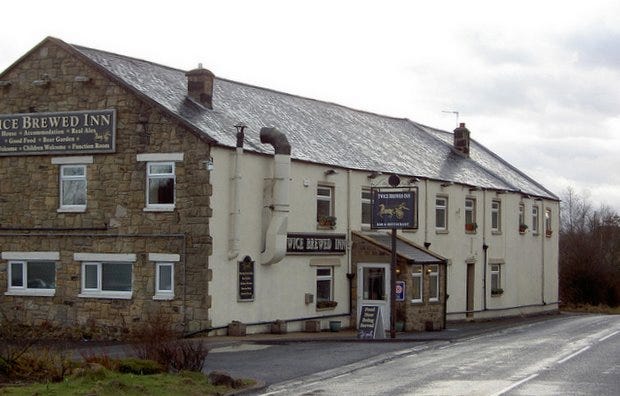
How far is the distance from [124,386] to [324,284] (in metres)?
18.4

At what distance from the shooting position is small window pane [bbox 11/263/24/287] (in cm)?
3056

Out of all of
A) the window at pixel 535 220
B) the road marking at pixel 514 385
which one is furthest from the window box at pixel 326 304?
the window at pixel 535 220

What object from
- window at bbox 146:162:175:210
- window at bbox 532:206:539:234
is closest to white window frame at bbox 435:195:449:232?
window at bbox 532:206:539:234

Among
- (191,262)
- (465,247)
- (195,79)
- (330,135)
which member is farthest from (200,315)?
(465,247)

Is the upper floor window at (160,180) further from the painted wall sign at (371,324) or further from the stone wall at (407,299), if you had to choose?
the stone wall at (407,299)

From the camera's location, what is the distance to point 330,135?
36781 mm

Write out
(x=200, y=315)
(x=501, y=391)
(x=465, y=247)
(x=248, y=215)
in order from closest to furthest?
(x=501, y=391), (x=200, y=315), (x=248, y=215), (x=465, y=247)

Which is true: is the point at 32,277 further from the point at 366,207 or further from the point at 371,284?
the point at 366,207

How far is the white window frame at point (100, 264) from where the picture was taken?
28625 mm

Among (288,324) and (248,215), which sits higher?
(248,215)

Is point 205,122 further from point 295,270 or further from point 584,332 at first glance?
point 584,332

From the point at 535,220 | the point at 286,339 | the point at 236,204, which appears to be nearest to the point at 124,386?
the point at 286,339

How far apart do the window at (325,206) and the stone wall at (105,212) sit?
5836mm

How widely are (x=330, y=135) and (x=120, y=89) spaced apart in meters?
10.0
